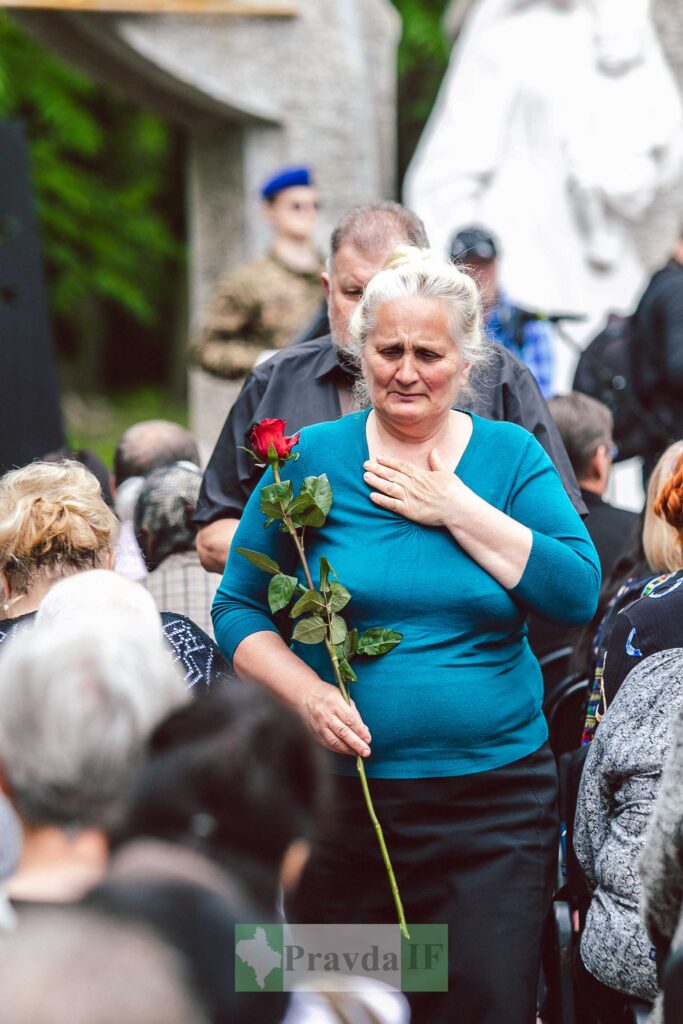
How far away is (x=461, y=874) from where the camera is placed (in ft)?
9.43

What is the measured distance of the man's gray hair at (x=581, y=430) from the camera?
4504 mm

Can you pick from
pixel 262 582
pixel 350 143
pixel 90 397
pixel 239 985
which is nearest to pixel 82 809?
pixel 239 985

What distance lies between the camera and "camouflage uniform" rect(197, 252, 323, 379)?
6.57 meters

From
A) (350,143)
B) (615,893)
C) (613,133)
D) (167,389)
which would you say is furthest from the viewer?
(167,389)

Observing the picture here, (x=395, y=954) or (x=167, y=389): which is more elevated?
(x=395, y=954)

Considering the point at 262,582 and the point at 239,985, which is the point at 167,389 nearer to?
the point at 262,582

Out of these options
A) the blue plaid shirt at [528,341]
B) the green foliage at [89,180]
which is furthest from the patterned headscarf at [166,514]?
the green foliage at [89,180]

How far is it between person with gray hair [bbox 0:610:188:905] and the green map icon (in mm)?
180

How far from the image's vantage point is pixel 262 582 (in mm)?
2994

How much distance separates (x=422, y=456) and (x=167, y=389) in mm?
15592

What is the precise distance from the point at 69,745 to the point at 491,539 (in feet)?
4.12

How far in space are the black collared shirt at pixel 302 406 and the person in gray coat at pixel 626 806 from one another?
723 millimetres

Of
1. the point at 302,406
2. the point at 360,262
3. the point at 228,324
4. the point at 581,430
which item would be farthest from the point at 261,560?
the point at 228,324

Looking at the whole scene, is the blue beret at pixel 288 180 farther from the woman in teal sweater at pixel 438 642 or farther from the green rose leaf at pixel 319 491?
the green rose leaf at pixel 319 491
